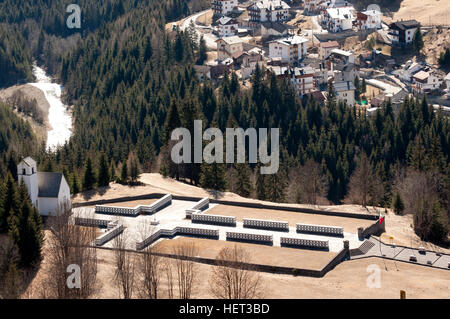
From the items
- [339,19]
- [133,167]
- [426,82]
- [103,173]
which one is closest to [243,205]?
[133,167]

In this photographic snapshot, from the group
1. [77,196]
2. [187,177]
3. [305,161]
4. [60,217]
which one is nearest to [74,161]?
[187,177]

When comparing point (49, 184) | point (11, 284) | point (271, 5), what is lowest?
point (49, 184)

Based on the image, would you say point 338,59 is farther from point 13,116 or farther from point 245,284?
point 245,284

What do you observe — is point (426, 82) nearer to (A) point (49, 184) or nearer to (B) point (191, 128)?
(B) point (191, 128)

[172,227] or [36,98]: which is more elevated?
[172,227]

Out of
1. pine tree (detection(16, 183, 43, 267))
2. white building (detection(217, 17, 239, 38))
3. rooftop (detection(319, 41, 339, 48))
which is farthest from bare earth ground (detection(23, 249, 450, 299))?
white building (detection(217, 17, 239, 38))

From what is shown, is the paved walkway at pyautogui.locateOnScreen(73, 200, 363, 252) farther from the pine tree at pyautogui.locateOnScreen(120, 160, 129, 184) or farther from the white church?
the pine tree at pyautogui.locateOnScreen(120, 160, 129, 184)

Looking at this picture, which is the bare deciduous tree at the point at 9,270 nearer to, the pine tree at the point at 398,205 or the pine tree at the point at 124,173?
the pine tree at the point at 124,173

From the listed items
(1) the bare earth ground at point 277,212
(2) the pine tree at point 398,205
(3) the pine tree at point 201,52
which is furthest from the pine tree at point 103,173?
(3) the pine tree at point 201,52
